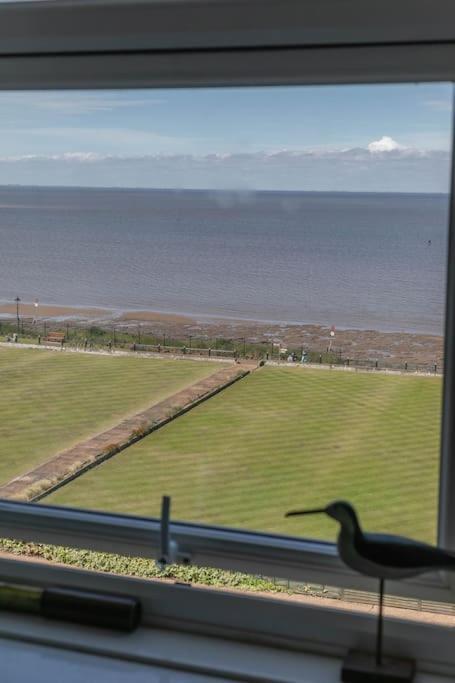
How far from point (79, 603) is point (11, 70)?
103 centimetres

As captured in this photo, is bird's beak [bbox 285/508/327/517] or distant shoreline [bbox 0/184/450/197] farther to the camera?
distant shoreline [bbox 0/184/450/197]

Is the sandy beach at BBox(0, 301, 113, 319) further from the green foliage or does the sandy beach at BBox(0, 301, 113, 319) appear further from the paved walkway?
the green foliage

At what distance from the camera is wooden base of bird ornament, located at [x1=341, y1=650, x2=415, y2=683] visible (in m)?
1.32

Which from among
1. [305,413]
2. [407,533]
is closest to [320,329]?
[305,413]

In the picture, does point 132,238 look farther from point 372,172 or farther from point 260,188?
point 372,172

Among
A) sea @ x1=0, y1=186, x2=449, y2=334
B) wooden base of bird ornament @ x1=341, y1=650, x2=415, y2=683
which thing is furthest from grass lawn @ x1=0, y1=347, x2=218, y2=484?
wooden base of bird ornament @ x1=341, y1=650, x2=415, y2=683

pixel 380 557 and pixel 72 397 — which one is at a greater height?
pixel 72 397

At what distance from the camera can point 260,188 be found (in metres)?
1.59

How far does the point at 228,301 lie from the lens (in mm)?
1624

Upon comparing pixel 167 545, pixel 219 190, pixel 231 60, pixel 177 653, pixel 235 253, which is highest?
pixel 231 60

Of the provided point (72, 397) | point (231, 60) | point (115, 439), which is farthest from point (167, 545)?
point (231, 60)

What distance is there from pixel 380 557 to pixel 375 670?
0.18 metres

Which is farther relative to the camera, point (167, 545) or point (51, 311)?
point (51, 311)

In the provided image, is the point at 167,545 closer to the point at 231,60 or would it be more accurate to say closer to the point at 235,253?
the point at 235,253
